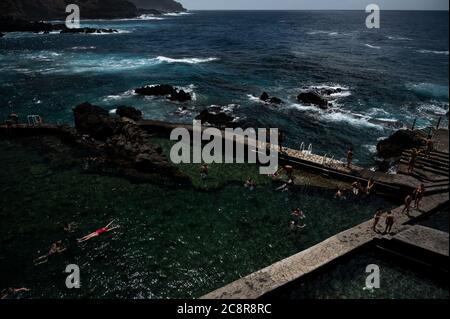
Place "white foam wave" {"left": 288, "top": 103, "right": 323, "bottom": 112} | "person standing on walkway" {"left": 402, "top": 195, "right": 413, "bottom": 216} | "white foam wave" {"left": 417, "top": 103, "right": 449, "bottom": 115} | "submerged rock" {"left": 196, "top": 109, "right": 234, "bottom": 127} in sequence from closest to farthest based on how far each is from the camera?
1. "person standing on walkway" {"left": 402, "top": 195, "right": 413, "bottom": 216}
2. "submerged rock" {"left": 196, "top": 109, "right": 234, "bottom": 127}
3. "white foam wave" {"left": 288, "top": 103, "right": 323, "bottom": 112}
4. "white foam wave" {"left": 417, "top": 103, "right": 449, "bottom": 115}

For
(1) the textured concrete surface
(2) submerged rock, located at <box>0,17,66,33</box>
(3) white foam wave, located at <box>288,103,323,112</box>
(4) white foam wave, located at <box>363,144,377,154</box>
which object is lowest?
(1) the textured concrete surface

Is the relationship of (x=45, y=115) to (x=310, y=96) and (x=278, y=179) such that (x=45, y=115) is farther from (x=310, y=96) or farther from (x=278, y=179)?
(x=310, y=96)

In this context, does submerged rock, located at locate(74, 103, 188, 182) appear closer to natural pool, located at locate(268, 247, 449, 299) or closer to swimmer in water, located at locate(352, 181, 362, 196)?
swimmer in water, located at locate(352, 181, 362, 196)

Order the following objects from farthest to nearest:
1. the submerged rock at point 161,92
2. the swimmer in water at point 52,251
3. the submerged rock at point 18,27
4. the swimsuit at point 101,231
→ the submerged rock at point 18,27 → the submerged rock at point 161,92 → the swimsuit at point 101,231 → the swimmer in water at point 52,251

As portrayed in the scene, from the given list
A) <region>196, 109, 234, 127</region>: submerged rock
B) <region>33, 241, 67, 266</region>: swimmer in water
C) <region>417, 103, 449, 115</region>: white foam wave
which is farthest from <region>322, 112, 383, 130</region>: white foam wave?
<region>33, 241, 67, 266</region>: swimmer in water

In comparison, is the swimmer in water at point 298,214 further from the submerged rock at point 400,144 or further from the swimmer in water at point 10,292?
the swimmer in water at point 10,292

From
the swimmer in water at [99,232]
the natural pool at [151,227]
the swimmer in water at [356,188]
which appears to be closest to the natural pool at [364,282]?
the natural pool at [151,227]
